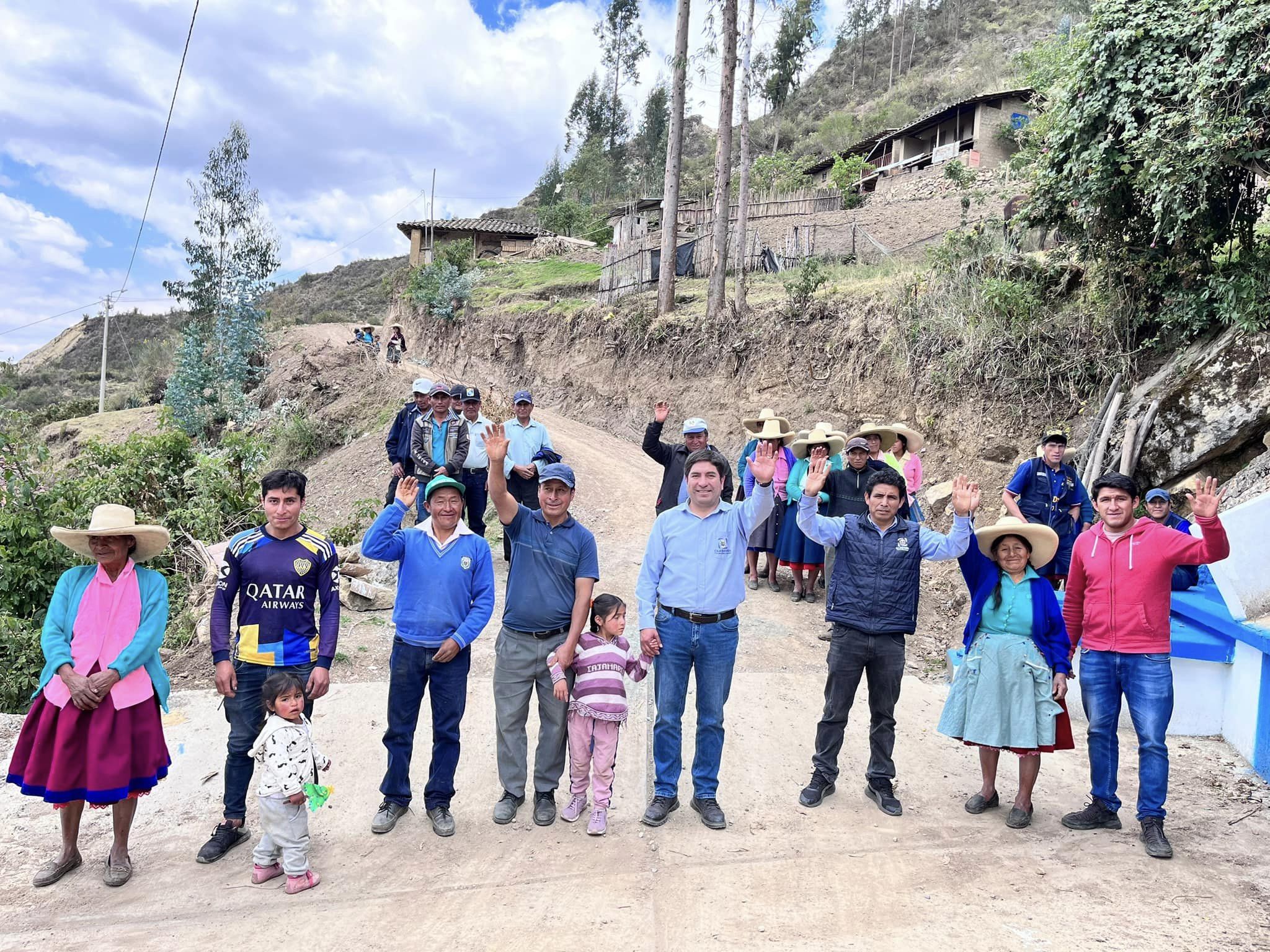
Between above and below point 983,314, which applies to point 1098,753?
below

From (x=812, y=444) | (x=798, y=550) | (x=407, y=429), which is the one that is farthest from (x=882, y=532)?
(x=407, y=429)

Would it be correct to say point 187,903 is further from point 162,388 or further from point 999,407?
point 162,388

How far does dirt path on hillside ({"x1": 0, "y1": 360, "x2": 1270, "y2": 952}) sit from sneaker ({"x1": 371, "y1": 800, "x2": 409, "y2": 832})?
0.21 ft

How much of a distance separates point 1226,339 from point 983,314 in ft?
10.8

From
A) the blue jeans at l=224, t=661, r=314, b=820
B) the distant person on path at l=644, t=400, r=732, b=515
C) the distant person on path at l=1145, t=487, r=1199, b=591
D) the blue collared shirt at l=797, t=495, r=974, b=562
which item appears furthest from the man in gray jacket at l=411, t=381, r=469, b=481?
the distant person on path at l=1145, t=487, r=1199, b=591

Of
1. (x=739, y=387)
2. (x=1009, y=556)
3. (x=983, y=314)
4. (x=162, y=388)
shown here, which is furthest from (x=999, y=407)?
(x=162, y=388)

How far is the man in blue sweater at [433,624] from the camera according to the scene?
4.47 metres

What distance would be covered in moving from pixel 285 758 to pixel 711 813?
220 centimetres

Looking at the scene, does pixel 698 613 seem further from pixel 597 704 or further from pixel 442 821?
pixel 442 821

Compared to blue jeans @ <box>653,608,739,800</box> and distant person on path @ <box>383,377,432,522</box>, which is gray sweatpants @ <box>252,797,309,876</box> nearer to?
blue jeans @ <box>653,608,739,800</box>

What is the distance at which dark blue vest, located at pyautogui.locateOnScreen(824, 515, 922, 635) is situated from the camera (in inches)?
185

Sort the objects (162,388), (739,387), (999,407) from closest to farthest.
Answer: (999,407) < (739,387) < (162,388)

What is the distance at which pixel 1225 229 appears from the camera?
9.48 meters

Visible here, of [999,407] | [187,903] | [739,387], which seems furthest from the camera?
[739,387]
